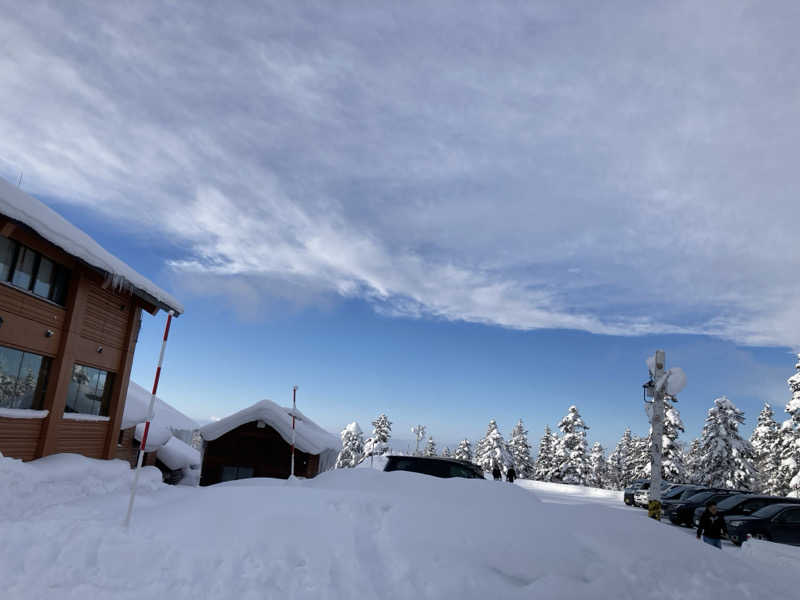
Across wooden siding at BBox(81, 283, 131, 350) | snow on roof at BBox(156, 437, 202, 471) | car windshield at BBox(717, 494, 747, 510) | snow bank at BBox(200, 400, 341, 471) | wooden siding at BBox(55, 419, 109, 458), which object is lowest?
snow on roof at BBox(156, 437, 202, 471)

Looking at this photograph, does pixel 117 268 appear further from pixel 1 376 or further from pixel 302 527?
pixel 302 527

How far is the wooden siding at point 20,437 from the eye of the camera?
11.8m

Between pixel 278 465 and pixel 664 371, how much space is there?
14.9 meters

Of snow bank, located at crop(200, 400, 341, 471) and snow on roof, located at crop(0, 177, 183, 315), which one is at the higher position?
snow on roof, located at crop(0, 177, 183, 315)

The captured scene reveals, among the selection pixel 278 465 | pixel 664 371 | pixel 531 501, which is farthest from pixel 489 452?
pixel 531 501

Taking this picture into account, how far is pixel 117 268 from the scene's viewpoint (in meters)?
13.9

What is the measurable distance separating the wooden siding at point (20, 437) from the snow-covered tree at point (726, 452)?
42346 mm

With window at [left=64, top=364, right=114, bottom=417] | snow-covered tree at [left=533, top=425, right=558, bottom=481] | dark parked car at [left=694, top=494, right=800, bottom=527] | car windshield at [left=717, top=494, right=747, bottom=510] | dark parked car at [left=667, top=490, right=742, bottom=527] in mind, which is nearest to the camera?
window at [left=64, top=364, right=114, bottom=417]

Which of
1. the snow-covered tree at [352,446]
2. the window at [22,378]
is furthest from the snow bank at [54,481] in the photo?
the snow-covered tree at [352,446]

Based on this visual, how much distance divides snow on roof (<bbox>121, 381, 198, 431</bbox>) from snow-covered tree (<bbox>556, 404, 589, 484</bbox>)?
32.9m

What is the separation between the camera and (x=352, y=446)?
57.0 metres

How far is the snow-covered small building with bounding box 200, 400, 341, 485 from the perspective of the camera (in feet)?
67.4

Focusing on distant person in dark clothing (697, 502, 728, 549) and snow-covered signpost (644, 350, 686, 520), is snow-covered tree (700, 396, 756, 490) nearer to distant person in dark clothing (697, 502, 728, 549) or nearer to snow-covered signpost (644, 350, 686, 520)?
snow-covered signpost (644, 350, 686, 520)

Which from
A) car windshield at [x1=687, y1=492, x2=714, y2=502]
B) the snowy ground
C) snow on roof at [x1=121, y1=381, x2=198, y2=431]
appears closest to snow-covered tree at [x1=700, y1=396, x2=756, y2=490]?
car windshield at [x1=687, y1=492, x2=714, y2=502]
